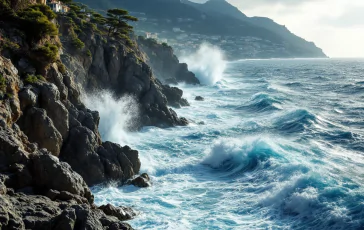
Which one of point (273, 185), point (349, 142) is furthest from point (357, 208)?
point (349, 142)

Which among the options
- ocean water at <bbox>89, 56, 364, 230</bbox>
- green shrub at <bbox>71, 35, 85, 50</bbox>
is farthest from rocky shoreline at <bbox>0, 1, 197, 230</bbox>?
ocean water at <bbox>89, 56, 364, 230</bbox>

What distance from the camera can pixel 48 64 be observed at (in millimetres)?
27234

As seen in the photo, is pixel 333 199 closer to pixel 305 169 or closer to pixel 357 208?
pixel 357 208

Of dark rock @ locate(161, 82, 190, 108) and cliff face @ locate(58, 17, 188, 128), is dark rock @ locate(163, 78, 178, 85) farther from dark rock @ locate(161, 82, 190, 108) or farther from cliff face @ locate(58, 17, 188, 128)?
cliff face @ locate(58, 17, 188, 128)

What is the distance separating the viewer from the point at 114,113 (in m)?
40.8

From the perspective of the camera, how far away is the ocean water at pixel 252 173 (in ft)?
70.6

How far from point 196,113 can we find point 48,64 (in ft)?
104

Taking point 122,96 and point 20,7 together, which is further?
point 122,96

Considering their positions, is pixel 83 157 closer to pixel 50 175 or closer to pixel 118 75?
pixel 50 175

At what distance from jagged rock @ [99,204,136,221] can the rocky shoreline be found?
53 mm

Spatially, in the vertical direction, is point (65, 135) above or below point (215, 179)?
above

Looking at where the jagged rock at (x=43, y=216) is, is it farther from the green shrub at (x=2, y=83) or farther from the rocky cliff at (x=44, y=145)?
the green shrub at (x=2, y=83)

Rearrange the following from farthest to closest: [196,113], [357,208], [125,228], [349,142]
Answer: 1. [196,113]
2. [349,142]
3. [357,208]
4. [125,228]

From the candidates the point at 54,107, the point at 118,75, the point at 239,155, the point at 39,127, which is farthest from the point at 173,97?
the point at 39,127
